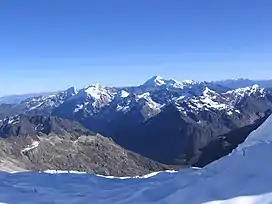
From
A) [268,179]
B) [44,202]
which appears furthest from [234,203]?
[44,202]

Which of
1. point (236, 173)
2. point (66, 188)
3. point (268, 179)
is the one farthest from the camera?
point (66, 188)

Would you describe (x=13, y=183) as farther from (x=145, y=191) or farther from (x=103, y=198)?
(x=145, y=191)

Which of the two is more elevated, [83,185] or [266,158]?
[266,158]

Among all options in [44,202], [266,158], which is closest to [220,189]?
[266,158]

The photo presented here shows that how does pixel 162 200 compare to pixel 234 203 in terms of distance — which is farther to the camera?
pixel 162 200

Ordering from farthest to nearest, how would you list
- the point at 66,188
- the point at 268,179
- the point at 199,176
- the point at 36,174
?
the point at 36,174
the point at 66,188
the point at 199,176
the point at 268,179

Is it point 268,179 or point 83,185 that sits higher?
point 268,179
